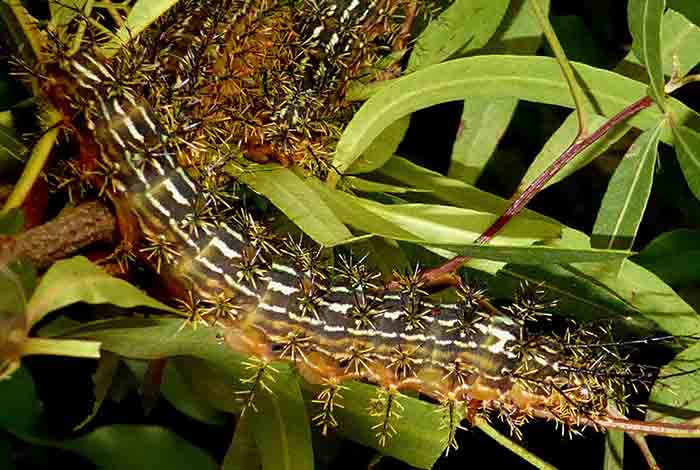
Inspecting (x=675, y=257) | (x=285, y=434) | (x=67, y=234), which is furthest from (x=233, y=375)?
(x=675, y=257)

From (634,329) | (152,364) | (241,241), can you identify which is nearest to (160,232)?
(241,241)

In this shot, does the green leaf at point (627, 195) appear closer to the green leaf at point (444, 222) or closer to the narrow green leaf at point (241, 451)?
the green leaf at point (444, 222)

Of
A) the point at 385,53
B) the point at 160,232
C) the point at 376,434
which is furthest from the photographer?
the point at 385,53

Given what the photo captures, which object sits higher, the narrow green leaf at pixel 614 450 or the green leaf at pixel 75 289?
the green leaf at pixel 75 289

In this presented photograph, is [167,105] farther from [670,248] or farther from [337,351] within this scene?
[670,248]

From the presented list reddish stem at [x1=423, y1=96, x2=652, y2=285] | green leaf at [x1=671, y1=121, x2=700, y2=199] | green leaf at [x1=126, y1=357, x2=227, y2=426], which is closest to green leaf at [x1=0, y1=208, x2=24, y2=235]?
green leaf at [x1=126, y1=357, x2=227, y2=426]

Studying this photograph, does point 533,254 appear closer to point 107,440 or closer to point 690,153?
point 690,153

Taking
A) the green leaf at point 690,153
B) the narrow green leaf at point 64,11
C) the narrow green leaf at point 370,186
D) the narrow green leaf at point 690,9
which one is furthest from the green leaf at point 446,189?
the narrow green leaf at point 64,11
